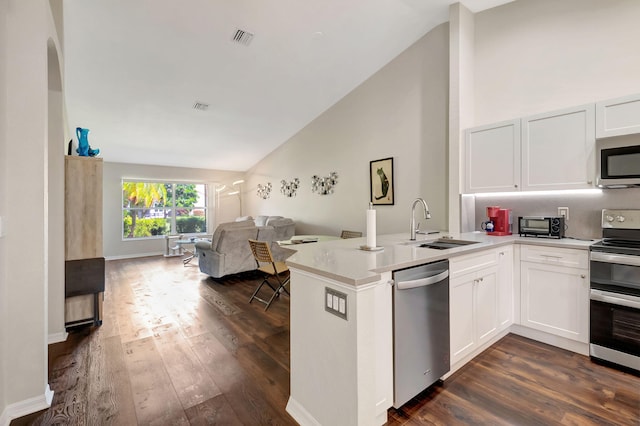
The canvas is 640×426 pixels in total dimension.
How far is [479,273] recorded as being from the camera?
2318mm

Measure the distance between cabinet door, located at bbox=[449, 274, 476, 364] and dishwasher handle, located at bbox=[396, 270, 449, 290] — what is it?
0.19 metres

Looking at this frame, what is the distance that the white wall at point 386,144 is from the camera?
3.82 m

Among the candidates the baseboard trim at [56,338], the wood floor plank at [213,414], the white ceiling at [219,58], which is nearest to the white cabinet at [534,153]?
the white ceiling at [219,58]

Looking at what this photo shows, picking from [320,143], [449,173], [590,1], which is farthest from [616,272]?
[320,143]

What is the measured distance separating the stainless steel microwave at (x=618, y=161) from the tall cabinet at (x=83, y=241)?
4.84 metres

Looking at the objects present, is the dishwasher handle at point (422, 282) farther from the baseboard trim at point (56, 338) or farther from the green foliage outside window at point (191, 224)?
the green foliage outside window at point (191, 224)

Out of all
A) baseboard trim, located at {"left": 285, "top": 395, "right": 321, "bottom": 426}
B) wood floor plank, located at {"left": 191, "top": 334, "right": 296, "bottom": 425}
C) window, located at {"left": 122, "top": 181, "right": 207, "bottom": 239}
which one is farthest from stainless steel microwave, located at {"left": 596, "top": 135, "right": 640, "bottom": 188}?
window, located at {"left": 122, "top": 181, "right": 207, "bottom": 239}

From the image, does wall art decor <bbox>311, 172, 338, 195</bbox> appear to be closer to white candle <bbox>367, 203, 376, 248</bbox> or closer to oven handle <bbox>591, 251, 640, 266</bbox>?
white candle <bbox>367, 203, 376, 248</bbox>

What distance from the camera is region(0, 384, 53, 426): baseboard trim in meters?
1.70

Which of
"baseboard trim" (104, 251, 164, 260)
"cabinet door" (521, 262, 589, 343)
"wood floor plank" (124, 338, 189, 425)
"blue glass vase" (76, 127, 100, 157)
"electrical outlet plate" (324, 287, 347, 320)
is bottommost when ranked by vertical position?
"wood floor plank" (124, 338, 189, 425)

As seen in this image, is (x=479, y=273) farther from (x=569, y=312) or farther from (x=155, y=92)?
(x=155, y=92)

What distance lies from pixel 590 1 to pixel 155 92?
554 centimetres

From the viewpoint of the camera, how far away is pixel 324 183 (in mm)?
5801

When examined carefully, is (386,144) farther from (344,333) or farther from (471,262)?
(344,333)
